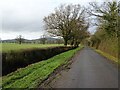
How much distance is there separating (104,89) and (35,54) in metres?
23.9

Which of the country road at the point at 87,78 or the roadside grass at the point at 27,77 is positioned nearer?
the country road at the point at 87,78

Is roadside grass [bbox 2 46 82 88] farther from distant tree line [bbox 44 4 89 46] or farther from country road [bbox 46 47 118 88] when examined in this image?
distant tree line [bbox 44 4 89 46]

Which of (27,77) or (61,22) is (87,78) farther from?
(61,22)

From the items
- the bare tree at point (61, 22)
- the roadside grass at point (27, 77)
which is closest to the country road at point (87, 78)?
the roadside grass at point (27, 77)

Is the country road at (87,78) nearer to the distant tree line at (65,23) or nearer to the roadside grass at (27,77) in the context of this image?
the roadside grass at (27,77)

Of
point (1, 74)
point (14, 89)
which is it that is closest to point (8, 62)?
point (1, 74)

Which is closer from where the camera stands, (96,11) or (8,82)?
(8,82)

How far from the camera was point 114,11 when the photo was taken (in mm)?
31562

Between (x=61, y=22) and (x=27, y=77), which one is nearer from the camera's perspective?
(x=27, y=77)

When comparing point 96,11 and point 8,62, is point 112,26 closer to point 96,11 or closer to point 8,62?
point 96,11

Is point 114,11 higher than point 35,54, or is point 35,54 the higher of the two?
point 114,11

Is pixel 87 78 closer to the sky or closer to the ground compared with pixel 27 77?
closer to the sky

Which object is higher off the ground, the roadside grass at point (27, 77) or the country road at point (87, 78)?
the country road at point (87, 78)

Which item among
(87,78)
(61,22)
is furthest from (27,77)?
(61,22)
